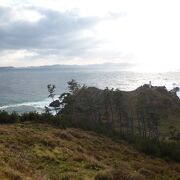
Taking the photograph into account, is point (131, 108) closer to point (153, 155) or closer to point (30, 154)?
point (153, 155)

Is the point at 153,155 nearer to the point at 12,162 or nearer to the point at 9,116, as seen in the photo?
the point at 9,116

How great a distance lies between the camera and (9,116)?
61.3 m

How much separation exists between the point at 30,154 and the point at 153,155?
33961 mm

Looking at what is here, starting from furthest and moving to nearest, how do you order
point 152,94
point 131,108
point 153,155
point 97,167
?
point 152,94 < point 131,108 < point 153,155 < point 97,167

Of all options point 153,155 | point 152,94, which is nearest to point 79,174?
point 153,155

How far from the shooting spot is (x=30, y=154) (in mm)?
30688

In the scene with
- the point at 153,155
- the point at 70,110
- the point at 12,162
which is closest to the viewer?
the point at 12,162

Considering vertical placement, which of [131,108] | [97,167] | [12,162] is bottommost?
[131,108]

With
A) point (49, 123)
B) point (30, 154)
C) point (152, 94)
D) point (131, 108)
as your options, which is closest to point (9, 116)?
point (49, 123)

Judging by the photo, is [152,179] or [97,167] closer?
[97,167]

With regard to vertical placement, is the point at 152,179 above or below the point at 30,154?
below

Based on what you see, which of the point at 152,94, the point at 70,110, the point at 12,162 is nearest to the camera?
the point at 12,162

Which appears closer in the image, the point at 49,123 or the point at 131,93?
the point at 49,123

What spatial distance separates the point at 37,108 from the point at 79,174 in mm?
154652
